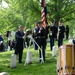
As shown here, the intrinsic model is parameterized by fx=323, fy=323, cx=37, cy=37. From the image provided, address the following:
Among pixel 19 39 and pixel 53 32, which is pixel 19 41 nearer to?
pixel 19 39

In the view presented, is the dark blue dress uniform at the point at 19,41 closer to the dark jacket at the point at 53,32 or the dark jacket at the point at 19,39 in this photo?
the dark jacket at the point at 19,39

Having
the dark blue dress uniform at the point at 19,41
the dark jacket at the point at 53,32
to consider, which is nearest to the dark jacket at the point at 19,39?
the dark blue dress uniform at the point at 19,41

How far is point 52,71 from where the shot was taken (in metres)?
13.7

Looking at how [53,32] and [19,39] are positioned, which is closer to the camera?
[19,39]

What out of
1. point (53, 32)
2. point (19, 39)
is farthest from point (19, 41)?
point (53, 32)

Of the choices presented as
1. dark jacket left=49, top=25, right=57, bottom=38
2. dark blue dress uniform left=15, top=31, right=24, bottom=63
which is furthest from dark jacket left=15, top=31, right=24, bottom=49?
dark jacket left=49, top=25, right=57, bottom=38

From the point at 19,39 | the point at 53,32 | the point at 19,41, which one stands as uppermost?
the point at 53,32

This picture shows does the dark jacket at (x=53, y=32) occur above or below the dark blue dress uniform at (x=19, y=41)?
above

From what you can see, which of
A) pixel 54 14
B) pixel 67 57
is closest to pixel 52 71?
pixel 67 57

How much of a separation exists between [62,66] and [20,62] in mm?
7715

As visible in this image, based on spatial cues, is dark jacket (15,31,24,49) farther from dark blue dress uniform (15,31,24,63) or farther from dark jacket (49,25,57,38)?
dark jacket (49,25,57,38)

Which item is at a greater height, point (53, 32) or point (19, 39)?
point (53, 32)

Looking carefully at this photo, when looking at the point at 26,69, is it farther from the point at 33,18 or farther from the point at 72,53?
the point at 33,18

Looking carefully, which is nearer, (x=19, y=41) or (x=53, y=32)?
(x=19, y=41)
